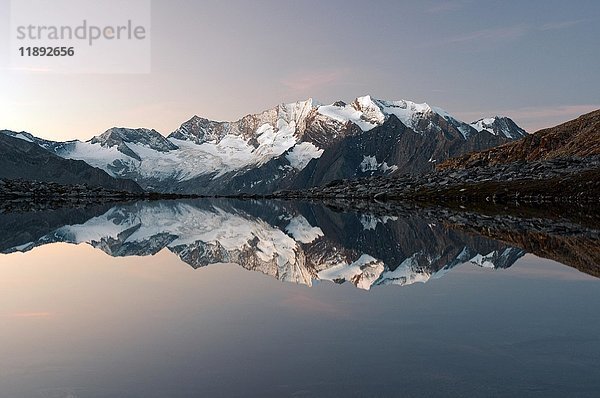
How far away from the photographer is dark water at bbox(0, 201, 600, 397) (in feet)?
57.4

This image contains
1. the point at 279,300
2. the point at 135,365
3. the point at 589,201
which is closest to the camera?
the point at 135,365

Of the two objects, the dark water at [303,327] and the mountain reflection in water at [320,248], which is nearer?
the dark water at [303,327]

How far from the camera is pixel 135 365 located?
19.1 metres

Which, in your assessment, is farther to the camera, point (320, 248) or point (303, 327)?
point (320, 248)

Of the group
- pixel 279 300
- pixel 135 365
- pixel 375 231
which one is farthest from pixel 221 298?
pixel 375 231

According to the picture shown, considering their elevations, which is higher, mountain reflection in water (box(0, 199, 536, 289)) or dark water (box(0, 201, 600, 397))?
mountain reflection in water (box(0, 199, 536, 289))

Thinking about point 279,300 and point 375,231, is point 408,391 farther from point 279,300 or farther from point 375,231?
point 375,231

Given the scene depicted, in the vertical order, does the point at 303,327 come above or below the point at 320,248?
below

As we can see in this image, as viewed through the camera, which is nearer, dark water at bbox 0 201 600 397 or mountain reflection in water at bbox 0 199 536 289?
dark water at bbox 0 201 600 397

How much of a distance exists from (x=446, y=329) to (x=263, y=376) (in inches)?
364

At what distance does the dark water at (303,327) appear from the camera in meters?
17.5

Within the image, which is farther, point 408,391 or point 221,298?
point 221,298

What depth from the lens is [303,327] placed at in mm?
24250

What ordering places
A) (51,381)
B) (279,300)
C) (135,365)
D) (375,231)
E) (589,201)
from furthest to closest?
1. (589,201)
2. (375,231)
3. (279,300)
4. (135,365)
5. (51,381)
